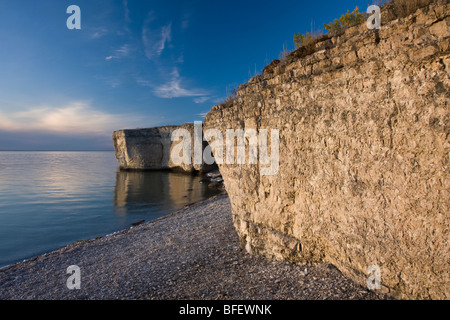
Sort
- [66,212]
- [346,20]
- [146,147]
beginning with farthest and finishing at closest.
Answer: [146,147], [66,212], [346,20]

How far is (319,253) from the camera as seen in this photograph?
4.35 meters

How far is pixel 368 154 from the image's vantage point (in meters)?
3.33

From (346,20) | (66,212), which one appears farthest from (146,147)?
(346,20)

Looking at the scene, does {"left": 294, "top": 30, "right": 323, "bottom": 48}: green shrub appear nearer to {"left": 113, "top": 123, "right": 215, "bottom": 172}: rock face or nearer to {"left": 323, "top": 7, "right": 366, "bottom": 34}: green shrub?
{"left": 323, "top": 7, "right": 366, "bottom": 34}: green shrub

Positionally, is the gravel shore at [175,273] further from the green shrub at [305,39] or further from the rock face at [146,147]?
the rock face at [146,147]

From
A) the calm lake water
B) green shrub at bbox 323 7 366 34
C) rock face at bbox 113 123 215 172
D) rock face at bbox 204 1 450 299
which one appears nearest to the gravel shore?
rock face at bbox 204 1 450 299

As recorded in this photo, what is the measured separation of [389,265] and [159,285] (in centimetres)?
385

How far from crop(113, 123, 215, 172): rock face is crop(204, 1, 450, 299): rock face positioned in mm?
32430

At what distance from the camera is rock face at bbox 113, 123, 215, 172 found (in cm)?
3684

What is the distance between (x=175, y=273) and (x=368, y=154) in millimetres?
4218

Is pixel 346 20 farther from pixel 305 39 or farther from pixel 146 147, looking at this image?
pixel 146 147

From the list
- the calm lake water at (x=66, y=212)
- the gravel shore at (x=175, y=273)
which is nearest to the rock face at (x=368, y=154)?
the gravel shore at (x=175, y=273)

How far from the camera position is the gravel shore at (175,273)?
4.04 m
